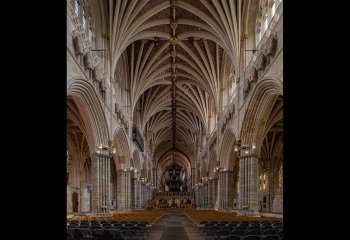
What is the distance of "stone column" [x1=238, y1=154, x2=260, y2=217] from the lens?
2392 centimetres

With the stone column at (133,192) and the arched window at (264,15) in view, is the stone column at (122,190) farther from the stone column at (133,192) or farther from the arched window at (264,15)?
the arched window at (264,15)

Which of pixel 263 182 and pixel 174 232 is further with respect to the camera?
pixel 263 182

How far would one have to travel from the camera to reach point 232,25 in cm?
2616

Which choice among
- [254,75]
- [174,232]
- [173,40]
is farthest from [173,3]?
[174,232]

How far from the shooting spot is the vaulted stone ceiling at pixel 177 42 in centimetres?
2600

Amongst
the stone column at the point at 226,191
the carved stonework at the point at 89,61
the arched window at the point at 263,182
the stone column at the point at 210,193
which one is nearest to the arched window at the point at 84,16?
the carved stonework at the point at 89,61

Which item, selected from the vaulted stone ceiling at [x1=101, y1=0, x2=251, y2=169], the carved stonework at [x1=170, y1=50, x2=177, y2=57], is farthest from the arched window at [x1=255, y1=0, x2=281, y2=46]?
the carved stonework at [x1=170, y1=50, x2=177, y2=57]

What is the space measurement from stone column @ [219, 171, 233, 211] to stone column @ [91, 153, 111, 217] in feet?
45.3

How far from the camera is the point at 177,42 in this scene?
33.2 metres

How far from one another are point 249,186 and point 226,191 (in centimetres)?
1096

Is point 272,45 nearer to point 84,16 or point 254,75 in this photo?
point 254,75
